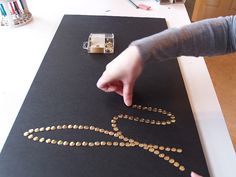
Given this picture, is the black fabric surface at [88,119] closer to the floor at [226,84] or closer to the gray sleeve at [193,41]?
the gray sleeve at [193,41]

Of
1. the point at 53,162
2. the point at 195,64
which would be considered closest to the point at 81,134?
the point at 53,162

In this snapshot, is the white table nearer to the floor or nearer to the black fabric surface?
the black fabric surface

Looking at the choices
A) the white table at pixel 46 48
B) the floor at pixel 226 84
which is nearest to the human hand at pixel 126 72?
the white table at pixel 46 48

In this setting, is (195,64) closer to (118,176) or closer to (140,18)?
(140,18)

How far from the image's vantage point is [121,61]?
532 millimetres

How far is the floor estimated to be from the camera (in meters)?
1.29

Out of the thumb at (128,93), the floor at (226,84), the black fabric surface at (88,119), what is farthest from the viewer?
the floor at (226,84)

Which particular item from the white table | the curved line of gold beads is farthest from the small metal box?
the curved line of gold beads

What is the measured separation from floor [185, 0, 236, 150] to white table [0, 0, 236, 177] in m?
0.67

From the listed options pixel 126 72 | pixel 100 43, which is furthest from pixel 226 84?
pixel 126 72

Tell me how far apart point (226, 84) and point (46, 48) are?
1186mm

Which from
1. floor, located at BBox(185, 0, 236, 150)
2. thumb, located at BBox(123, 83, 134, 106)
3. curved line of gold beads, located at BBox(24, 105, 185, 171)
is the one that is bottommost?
floor, located at BBox(185, 0, 236, 150)

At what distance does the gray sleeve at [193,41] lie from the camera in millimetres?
518

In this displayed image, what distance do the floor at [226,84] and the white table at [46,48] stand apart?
670 mm
